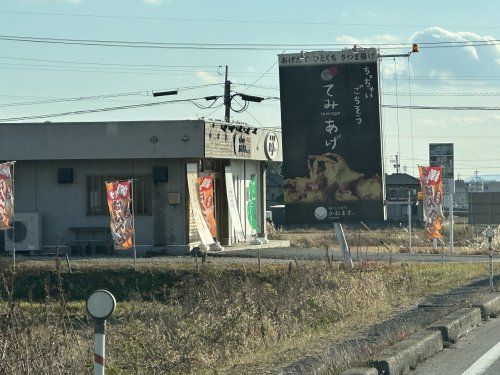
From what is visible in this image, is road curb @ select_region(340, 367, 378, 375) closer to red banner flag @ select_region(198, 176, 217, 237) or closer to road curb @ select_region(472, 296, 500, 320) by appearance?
A: road curb @ select_region(472, 296, 500, 320)

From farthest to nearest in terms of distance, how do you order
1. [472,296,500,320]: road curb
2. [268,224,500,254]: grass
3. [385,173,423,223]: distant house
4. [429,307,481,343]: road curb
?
[385,173,423,223]: distant house, [268,224,500,254]: grass, [472,296,500,320]: road curb, [429,307,481,343]: road curb

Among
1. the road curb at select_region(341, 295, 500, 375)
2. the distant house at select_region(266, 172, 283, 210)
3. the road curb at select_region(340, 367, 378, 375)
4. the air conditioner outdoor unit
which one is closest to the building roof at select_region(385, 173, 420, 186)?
the distant house at select_region(266, 172, 283, 210)

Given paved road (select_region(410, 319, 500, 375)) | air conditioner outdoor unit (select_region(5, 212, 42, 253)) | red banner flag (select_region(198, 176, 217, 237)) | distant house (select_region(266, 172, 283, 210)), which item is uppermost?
distant house (select_region(266, 172, 283, 210))

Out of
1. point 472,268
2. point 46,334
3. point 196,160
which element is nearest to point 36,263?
point 196,160

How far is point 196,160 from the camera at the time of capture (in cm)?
2983

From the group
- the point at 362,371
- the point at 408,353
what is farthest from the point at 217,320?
the point at 362,371

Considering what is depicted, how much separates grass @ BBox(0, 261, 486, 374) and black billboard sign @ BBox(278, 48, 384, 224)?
1866 mm

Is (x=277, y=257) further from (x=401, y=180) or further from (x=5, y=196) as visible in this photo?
(x=401, y=180)

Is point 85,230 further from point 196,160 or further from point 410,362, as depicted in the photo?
point 410,362

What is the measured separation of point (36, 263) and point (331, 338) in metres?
15.8

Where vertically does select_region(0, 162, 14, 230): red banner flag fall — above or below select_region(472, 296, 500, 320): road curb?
above

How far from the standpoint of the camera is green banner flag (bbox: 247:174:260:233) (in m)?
34.1

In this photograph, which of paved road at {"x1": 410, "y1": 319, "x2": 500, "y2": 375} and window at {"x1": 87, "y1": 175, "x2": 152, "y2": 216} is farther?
window at {"x1": 87, "y1": 175, "x2": 152, "y2": 216}

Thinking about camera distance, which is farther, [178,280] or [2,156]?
[2,156]
